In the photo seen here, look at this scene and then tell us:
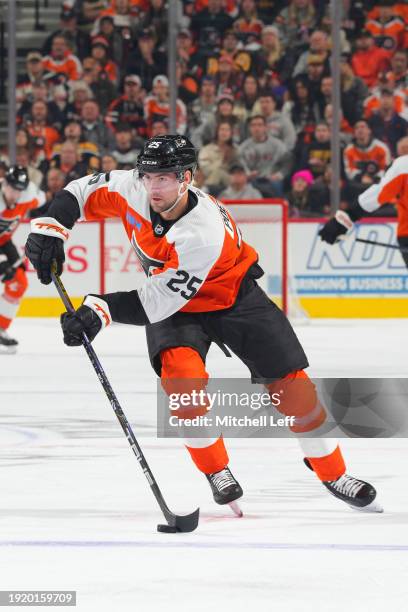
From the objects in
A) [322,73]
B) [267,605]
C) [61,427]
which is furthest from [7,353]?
[267,605]

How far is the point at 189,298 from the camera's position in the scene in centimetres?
349

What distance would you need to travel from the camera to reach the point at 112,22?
39.5 feet

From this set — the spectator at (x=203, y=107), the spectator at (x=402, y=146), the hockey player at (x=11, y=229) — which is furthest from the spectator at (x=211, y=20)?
the hockey player at (x=11, y=229)

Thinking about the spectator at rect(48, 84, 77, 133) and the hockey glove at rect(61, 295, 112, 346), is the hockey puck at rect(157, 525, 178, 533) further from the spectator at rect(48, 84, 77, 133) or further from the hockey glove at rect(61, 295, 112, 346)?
the spectator at rect(48, 84, 77, 133)

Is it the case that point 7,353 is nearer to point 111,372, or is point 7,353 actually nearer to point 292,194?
point 111,372

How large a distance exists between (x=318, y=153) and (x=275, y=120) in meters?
0.57

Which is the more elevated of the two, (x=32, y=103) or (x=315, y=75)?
(x=315, y=75)

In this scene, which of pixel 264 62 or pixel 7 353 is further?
pixel 264 62

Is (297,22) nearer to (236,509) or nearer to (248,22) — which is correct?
(248,22)

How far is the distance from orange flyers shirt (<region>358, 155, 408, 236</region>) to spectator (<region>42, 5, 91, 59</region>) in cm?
556

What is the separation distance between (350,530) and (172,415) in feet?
1.81

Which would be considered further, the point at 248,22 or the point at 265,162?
the point at 248,22

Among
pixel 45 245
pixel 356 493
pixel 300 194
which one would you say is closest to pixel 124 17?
pixel 300 194

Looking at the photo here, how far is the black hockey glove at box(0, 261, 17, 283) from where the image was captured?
8719mm
